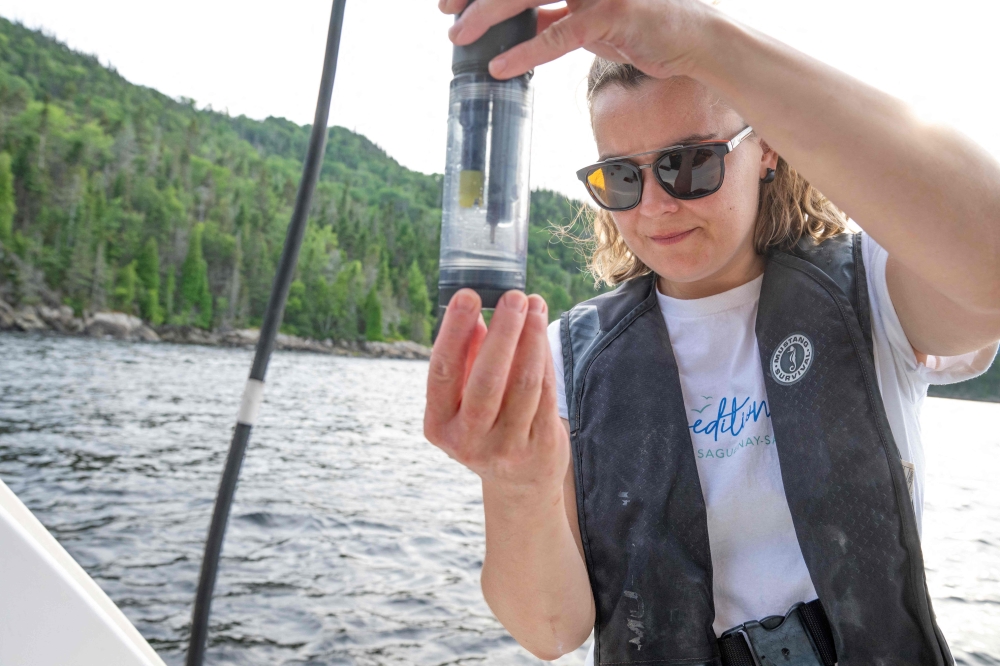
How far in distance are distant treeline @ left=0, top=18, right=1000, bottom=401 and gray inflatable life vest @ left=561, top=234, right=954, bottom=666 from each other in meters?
51.9

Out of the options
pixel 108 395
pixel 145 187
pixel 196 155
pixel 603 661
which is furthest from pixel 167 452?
pixel 196 155

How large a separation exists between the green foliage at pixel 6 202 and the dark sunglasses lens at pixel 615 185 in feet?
214

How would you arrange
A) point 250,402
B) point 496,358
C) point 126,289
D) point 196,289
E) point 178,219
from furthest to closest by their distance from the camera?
1. point 178,219
2. point 196,289
3. point 126,289
4. point 250,402
5. point 496,358

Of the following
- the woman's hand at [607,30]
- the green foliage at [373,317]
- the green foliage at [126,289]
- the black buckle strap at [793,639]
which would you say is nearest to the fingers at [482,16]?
the woman's hand at [607,30]

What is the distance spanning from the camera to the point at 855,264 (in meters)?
1.55

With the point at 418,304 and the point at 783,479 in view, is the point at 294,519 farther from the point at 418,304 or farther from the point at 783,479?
the point at 418,304

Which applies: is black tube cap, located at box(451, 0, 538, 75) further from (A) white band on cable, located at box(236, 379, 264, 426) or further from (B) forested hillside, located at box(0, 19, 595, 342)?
(B) forested hillside, located at box(0, 19, 595, 342)

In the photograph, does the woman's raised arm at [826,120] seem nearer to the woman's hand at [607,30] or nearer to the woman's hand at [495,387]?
the woman's hand at [607,30]

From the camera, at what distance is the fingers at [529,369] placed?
35.7 inches

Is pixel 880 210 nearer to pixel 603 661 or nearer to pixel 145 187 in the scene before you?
pixel 603 661

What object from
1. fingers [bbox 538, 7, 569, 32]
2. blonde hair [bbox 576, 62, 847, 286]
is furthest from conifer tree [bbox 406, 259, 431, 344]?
fingers [bbox 538, 7, 569, 32]

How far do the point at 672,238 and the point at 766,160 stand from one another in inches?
13.3

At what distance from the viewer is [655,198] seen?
1496 millimetres

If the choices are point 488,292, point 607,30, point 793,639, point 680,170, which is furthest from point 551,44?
point 793,639
